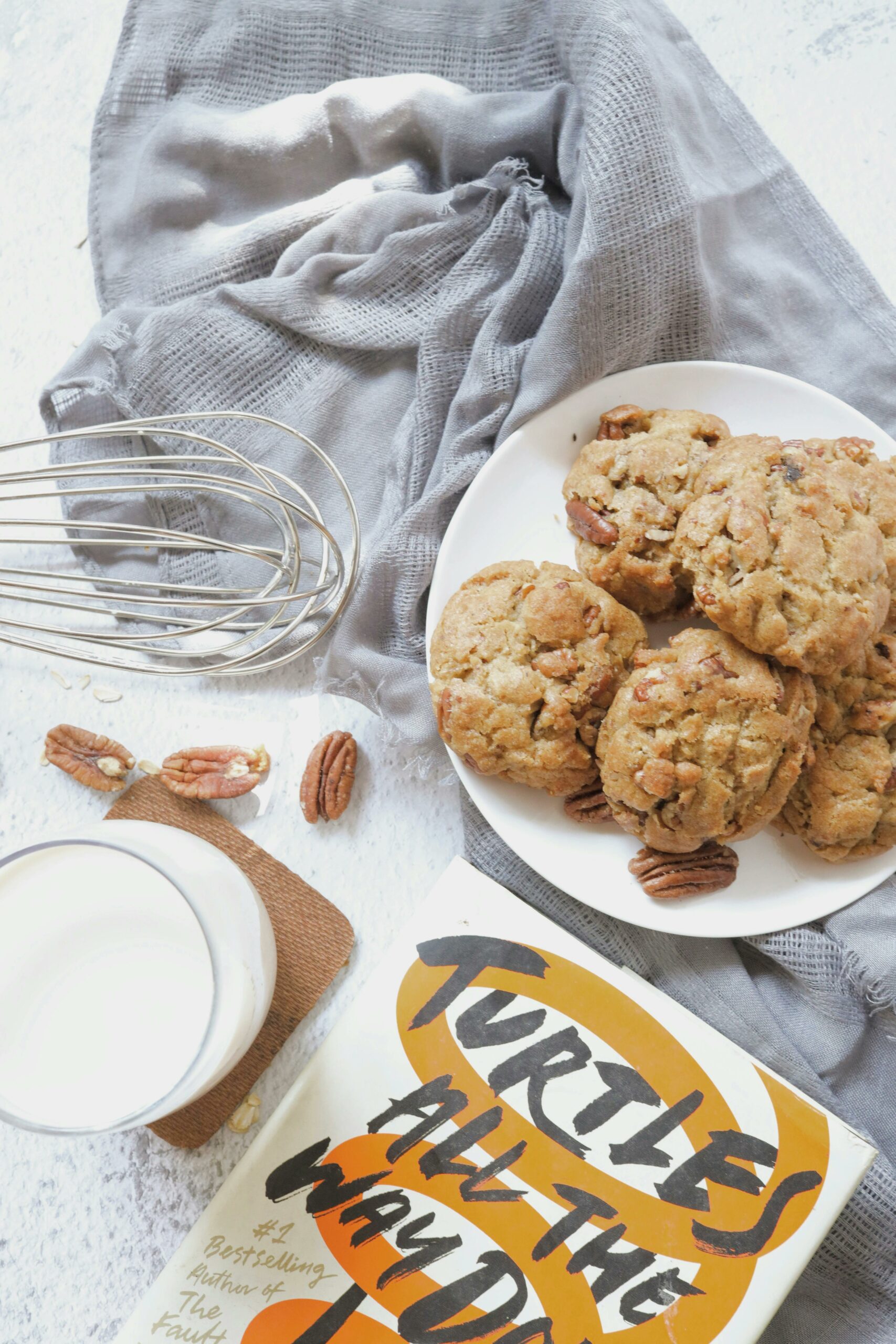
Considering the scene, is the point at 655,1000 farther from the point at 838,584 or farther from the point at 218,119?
the point at 218,119

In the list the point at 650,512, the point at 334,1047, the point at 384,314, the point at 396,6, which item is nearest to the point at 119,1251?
the point at 334,1047

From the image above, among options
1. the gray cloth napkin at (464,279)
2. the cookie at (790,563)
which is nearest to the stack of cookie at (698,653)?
the cookie at (790,563)

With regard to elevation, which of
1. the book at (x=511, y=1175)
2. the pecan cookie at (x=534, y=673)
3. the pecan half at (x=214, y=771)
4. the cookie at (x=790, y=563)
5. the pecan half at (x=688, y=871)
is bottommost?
the book at (x=511, y=1175)

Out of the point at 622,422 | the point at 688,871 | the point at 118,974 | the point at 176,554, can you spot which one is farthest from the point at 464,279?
the point at 118,974

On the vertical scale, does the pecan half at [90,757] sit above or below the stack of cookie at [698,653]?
below

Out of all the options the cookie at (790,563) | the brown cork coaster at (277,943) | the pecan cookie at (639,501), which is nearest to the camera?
the cookie at (790,563)

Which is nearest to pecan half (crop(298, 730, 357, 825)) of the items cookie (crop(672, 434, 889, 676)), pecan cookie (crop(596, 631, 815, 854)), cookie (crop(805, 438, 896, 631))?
pecan cookie (crop(596, 631, 815, 854))

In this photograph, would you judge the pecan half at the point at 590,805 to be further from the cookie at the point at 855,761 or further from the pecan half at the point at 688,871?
the cookie at the point at 855,761

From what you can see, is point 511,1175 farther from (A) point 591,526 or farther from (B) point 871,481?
(B) point 871,481

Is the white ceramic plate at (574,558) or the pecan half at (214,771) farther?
the pecan half at (214,771)
